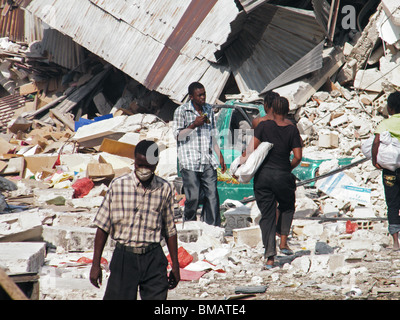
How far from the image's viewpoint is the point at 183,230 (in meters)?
6.16

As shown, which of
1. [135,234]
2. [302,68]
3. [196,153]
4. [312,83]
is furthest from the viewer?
[312,83]

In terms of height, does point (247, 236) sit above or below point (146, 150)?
below

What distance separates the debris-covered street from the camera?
5.06 meters

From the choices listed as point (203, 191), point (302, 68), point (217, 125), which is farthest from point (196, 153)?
point (302, 68)

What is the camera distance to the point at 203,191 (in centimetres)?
662

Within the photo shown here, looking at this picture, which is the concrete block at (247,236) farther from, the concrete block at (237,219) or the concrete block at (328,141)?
the concrete block at (328,141)

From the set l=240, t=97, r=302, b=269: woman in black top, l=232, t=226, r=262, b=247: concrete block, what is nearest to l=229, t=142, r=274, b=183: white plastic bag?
l=240, t=97, r=302, b=269: woman in black top

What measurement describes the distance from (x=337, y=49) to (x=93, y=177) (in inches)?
262

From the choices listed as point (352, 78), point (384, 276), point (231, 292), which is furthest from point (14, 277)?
point (352, 78)

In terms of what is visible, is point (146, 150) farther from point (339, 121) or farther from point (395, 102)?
point (339, 121)

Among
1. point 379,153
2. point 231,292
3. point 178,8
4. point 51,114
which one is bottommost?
point 231,292

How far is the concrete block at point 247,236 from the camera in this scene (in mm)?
6261

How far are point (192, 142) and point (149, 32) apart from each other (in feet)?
27.3

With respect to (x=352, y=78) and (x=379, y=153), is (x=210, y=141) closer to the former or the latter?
(x=379, y=153)
